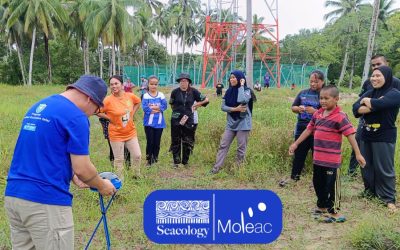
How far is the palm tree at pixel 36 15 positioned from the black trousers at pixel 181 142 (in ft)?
87.0

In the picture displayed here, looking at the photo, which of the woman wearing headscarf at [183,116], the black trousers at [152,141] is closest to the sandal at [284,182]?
the woman wearing headscarf at [183,116]

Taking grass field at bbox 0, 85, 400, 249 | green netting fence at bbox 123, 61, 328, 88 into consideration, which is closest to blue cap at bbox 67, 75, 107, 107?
grass field at bbox 0, 85, 400, 249

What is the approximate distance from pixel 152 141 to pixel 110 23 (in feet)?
74.9

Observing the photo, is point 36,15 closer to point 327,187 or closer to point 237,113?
point 237,113

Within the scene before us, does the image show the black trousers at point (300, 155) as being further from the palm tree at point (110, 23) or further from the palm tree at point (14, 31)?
the palm tree at point (14, 31)

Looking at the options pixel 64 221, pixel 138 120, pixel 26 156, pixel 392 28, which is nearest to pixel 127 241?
pixel 64 221

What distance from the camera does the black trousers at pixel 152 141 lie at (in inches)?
243

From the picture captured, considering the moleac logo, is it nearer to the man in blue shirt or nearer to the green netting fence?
the man in blue shirt

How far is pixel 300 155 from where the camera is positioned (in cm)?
523

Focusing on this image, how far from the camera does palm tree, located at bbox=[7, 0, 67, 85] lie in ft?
97.2

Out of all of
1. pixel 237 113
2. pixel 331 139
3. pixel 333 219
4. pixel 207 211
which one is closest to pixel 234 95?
pixel 237 113

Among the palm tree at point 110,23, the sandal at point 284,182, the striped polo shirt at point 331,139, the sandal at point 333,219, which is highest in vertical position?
the palm tree at point 110,23

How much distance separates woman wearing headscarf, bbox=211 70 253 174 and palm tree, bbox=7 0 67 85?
27256mm

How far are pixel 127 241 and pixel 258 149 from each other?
Answer: 10.1 feet
